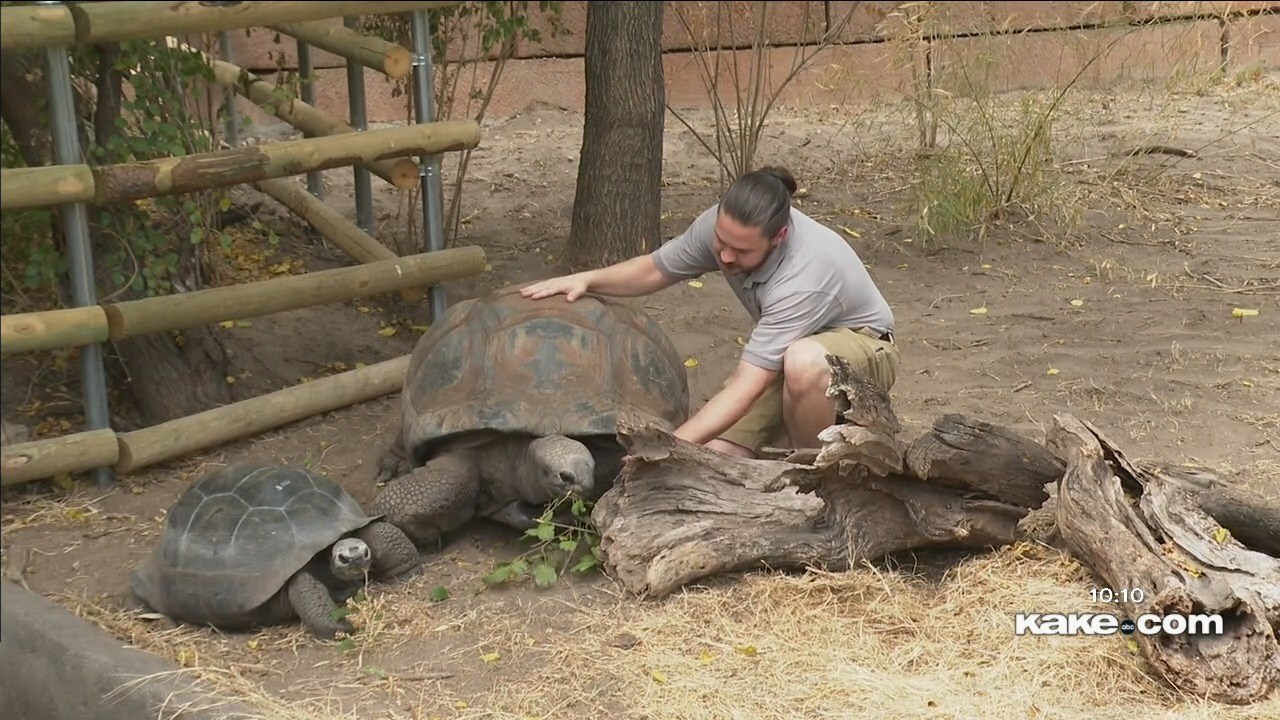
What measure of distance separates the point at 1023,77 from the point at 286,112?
443cm

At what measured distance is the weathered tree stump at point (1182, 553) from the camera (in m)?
3.17

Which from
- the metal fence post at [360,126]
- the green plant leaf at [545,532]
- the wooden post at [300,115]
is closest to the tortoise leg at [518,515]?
the green plant leaf at [545,532]

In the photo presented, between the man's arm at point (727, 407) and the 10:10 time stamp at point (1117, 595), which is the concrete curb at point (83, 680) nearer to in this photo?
the man's arm at point (727, 407)

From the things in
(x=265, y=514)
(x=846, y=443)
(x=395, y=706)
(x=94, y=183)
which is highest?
(x=94, y=183)

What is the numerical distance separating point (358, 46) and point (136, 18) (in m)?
2.73

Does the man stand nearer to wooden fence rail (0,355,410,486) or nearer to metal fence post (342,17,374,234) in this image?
wooden fence rail (0,355,410,486)

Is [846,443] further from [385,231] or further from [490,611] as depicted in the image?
[385,231]

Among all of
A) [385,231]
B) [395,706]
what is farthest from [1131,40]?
[395,706]

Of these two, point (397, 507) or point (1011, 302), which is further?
point (1011, 302)

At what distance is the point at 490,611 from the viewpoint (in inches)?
152

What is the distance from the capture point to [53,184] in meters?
4.02

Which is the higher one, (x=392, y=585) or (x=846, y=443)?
(x=846, y=443)

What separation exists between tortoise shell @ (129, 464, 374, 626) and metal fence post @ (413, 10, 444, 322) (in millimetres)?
1928

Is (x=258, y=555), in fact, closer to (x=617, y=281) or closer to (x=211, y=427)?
(x=211, y=427)
